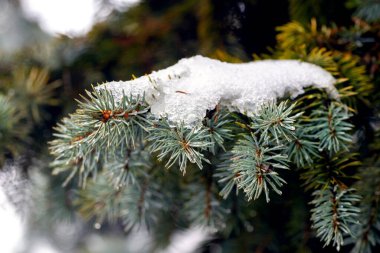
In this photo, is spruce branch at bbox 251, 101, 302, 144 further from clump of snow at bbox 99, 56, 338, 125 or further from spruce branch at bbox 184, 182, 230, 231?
spruce branch at bbox 184, 182, 230, 231

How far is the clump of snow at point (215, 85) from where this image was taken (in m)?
0.67

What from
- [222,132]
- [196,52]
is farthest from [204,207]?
[196,52]

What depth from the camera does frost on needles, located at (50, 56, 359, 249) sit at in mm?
628

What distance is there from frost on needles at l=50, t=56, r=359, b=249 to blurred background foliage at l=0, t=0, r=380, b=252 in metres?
0.11

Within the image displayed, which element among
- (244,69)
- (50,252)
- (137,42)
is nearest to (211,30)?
(137,42)

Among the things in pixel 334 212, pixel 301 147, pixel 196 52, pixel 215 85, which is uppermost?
pixel 196 52

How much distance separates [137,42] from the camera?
4.26ft

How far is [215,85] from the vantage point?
0.71 m

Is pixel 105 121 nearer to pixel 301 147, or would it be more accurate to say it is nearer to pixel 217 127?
pixel 217 127

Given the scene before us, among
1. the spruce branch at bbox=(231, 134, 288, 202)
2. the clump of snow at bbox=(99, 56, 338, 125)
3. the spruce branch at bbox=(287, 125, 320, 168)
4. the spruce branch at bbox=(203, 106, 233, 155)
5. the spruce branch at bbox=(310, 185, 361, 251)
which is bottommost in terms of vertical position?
the spruce branch at bbox=(310, 185, 361, 251)

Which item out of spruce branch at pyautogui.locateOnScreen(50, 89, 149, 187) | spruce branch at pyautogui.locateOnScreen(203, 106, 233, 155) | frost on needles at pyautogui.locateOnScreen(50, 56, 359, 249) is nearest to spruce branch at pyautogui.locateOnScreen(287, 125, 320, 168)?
frost on needles at pyautogui.locateOnScreen(50, 56, 359, 249)

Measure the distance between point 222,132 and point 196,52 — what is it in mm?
594

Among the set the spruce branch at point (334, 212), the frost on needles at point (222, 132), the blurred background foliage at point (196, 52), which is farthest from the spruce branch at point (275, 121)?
the blurred background foliage at point (196, 52)

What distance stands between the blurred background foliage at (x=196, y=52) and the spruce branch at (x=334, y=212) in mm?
145
